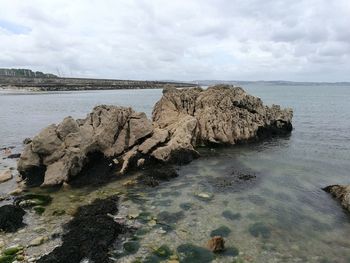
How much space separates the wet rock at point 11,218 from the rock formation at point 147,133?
16.2 ft

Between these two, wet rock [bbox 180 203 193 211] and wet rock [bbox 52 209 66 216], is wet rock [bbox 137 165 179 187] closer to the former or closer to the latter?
wet rock [bbox 180 203 193 211]

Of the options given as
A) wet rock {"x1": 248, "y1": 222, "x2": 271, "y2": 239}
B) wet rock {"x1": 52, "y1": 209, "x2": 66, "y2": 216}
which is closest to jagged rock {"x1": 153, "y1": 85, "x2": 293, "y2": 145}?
wet rock {"x1": 52, "y1": 209, "x2": 66, "y2": 216}

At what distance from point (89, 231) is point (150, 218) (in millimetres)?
3164

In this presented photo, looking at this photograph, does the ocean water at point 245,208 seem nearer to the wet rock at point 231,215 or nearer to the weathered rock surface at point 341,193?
the wet rock at point 231,215

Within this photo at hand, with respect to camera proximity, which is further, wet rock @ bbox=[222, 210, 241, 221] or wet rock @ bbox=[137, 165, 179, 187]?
wet rock @ bbox=[137, 165, 179, 187]

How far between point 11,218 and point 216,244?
32.9 ft

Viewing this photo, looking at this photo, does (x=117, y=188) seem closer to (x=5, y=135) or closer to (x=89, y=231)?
(x=89, y=231)

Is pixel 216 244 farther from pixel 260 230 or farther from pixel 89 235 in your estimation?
pixel 89 235

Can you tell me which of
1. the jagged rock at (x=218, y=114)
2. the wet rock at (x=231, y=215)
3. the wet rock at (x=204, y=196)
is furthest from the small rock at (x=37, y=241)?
the jagged rock at (x=218, y=114)

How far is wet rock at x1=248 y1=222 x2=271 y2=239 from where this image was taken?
15.5 m

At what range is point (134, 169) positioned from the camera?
25.6 m

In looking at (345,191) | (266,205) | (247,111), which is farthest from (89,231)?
(247,111)

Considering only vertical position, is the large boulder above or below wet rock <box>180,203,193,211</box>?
above

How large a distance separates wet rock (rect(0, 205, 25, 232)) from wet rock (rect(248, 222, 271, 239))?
36.4 feet
